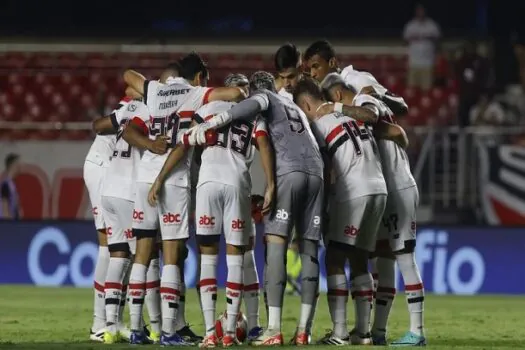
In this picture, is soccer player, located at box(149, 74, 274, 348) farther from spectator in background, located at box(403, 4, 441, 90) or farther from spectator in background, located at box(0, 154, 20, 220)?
spectator in background, located at box(403, 4, 441, 90)

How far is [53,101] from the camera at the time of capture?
82.8ft

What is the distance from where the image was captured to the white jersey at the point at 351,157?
1063 cm

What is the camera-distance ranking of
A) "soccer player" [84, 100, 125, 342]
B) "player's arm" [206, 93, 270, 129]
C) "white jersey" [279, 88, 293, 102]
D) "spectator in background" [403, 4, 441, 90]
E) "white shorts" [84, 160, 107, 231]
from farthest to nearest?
"spectator in background" [403, 4, 441, 90], "white shorts" [84, 160, 107, 231], "soccer player" [84, 100, 125, 342], "white jersey" [279, 88, 293, 102], "player's arm" [206, 93, 270, 129]

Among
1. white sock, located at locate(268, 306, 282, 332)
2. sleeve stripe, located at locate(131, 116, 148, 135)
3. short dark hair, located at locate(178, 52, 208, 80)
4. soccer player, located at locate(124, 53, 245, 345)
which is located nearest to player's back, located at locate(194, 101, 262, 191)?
soccer player, located at locate(124, 53, 245, 345)

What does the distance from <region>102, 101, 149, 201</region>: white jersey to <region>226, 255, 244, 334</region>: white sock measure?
1.37 meters

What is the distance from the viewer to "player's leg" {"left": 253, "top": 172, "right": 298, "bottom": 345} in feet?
33.5

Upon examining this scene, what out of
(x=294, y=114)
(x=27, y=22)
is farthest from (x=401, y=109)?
(x=27, y=22)

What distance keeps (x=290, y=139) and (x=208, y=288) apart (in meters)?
1.39

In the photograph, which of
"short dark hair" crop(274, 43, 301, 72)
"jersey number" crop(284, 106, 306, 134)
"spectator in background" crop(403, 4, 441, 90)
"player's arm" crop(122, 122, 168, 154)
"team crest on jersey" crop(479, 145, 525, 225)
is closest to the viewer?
"jersey number" crop(284, 106, 306, 134)

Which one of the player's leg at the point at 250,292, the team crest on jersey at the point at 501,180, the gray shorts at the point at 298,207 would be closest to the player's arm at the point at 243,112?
the gray shorts at the point at 298,207

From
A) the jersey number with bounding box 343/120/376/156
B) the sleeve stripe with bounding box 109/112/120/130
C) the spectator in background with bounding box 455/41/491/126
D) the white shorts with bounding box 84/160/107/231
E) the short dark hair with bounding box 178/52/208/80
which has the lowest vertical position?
the white shorts with bounding box 84/160/107/231

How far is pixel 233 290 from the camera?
10188 millimetres

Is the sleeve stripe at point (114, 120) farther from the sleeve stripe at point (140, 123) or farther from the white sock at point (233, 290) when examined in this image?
the white sock at point (233, 290)

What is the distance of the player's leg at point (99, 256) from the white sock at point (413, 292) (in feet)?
8.79
